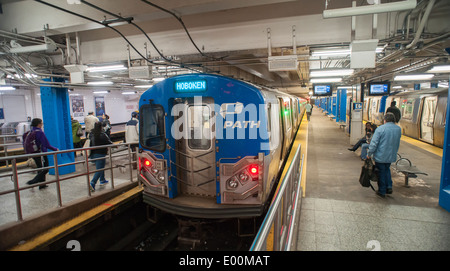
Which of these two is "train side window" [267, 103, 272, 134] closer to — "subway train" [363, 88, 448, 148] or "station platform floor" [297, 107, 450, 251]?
"station platform floor" [297, 107, 450, 251]

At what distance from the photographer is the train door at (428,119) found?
37.4 ft

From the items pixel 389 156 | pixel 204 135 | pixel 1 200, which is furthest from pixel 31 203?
pixel 389 156

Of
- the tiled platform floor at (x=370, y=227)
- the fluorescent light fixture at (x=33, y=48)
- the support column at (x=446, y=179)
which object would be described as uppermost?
the fluorescent light fixture at (x=33, y=48)

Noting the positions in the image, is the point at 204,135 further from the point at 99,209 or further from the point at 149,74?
the point at 149,74

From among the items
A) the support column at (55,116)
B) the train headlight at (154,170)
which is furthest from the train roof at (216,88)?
the support column at (55,116)

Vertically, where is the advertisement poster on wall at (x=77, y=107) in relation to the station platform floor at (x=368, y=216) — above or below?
above

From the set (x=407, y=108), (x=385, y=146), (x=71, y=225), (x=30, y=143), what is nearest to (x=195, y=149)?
(x=71, y=225)

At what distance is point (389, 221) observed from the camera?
14.0 ft

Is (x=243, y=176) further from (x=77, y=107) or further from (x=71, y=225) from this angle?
(x=77, y=107)

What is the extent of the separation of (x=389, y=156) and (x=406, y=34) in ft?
8.68

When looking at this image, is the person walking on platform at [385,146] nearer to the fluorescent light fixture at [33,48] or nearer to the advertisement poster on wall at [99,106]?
the fluorescent light fixture at [33,48]

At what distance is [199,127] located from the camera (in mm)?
4688

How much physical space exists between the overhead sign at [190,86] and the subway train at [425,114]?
34.0ft

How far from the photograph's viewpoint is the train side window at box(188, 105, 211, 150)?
4.62 meters
